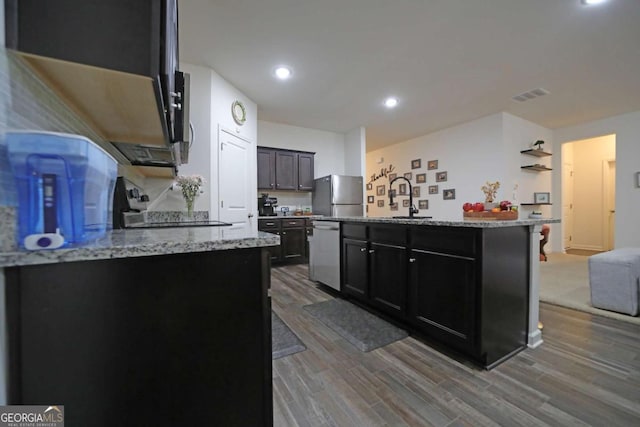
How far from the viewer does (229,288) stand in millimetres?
817

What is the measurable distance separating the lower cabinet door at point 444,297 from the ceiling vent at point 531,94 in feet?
12.1

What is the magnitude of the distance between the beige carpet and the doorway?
1.98 m

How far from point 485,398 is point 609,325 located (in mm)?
1732

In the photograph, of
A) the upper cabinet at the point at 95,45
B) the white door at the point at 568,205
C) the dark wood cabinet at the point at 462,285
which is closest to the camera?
the upper cabinet at the point at 95,45

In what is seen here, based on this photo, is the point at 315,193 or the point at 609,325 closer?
the point at 609,325

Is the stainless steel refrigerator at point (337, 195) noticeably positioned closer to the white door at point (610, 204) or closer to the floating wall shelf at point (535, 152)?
the floating wall shelf at point (535, 152)

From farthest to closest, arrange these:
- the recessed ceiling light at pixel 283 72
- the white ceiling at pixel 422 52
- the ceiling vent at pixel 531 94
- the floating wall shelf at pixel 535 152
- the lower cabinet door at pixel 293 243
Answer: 1. the floating wall shelf at pixel 535 152
2. the lower cabinet door at pixel 293 243
3. the ceiling vent at pixel 531 94
4. the recessed ceiling light at pixel 283 72
5. the white ceiling at pixel 422 52

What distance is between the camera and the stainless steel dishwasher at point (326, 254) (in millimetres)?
2955

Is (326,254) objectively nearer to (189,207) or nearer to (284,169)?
(189,207)

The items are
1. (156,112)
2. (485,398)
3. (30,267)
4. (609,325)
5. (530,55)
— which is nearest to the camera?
(30,267)

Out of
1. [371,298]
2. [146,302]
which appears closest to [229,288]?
[146,302]

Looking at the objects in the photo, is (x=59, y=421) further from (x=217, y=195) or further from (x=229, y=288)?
(x=217, y=195)

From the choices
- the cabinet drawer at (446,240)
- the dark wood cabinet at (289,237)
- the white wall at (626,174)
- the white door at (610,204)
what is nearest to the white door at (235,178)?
the dark wood cabinet at (289,237)

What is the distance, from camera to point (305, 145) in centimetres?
550
